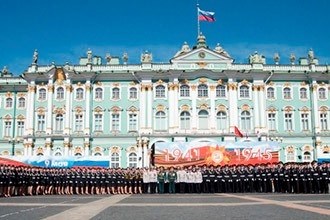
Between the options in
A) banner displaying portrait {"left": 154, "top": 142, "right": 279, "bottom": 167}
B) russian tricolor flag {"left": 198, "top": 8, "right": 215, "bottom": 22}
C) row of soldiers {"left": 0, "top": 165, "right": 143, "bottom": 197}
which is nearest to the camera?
row of soldiers {"left": 0, "top": 165, "right": 143, "bottom": 197}

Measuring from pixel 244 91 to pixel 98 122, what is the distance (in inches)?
639

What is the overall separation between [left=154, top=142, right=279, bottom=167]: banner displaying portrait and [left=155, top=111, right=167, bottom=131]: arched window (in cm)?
1445

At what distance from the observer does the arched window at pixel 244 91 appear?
50.6 metres

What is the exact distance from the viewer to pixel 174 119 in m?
49.4

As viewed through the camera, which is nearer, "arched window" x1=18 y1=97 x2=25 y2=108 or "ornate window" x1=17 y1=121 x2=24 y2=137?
"ornate window" x1=17 y1=121 x2=24 y2=137

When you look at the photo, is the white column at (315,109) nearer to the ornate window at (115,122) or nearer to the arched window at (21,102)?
the ornate window at (115,122)

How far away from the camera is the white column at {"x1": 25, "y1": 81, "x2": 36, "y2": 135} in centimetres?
5000

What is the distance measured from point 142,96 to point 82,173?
22.5m

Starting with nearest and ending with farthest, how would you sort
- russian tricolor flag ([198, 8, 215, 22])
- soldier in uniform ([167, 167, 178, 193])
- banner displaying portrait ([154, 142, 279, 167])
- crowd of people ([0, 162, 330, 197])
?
crowd of people ([0, 162, 330, 197])
soldier in uniform ([167, 167, 178, 193])
banner displaying portrait ([154, 142, 279, 167])
russian tricolor flag ([198, 8, 215, 22])

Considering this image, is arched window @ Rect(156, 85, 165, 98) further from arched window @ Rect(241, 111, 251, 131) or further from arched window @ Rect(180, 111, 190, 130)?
arched window @ Rect(241, 111, 251, 131)

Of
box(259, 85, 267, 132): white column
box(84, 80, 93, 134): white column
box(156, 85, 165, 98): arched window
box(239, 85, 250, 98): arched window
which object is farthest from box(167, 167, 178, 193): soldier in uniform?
box(239, 85, 250, 98): arched window

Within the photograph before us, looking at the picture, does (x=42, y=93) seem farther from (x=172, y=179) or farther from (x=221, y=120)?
(x=172, y=179)

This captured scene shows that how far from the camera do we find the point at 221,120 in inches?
1962

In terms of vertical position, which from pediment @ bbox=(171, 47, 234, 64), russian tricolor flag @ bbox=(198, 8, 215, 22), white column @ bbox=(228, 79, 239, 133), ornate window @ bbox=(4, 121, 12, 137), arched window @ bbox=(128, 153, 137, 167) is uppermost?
russian tricolor flag @ bbox=(198, 8, 215, 22)
